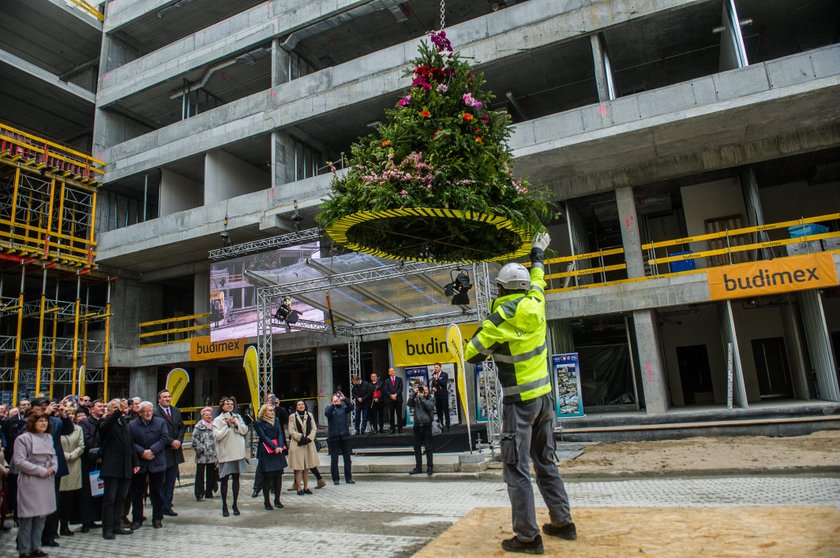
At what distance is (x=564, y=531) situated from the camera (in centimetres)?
420

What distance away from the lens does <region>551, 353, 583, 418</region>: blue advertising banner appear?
1532 centimetres

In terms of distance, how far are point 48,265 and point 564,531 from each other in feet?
80.3

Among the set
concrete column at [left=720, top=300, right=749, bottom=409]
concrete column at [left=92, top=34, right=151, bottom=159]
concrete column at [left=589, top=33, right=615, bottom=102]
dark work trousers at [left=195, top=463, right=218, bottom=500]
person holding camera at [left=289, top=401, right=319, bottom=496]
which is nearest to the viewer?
person holding camera at [left=289, top=401, right=319, bottom=496]

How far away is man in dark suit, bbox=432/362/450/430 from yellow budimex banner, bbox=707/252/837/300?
25.9 ft

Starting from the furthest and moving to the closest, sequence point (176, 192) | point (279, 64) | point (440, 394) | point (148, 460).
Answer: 1. point (176, 192)
2. point (279, 64)
3. point (440, 394)
4. point (148, 460)

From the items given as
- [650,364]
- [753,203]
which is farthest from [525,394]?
[753,203]

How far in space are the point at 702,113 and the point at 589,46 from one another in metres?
4.62

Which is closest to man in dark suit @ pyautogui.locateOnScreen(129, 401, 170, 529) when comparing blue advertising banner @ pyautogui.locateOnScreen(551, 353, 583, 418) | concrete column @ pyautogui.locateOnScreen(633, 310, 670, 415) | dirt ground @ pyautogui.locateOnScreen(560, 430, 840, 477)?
dirt ground @ pyautogui.locateOnScreen(560, 430, 840, 477)

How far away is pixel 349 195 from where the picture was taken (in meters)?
5.52

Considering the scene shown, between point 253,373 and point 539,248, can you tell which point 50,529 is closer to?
point 539,248

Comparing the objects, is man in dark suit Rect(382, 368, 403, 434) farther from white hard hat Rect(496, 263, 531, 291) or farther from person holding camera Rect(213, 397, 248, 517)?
white hard hat Rect(496, 263, 531, 291)

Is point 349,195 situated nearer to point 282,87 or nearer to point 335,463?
point 335,463

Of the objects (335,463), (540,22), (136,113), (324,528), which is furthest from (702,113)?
(136,113)

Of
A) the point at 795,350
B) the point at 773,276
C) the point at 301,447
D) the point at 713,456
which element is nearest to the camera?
the point at 301,447
